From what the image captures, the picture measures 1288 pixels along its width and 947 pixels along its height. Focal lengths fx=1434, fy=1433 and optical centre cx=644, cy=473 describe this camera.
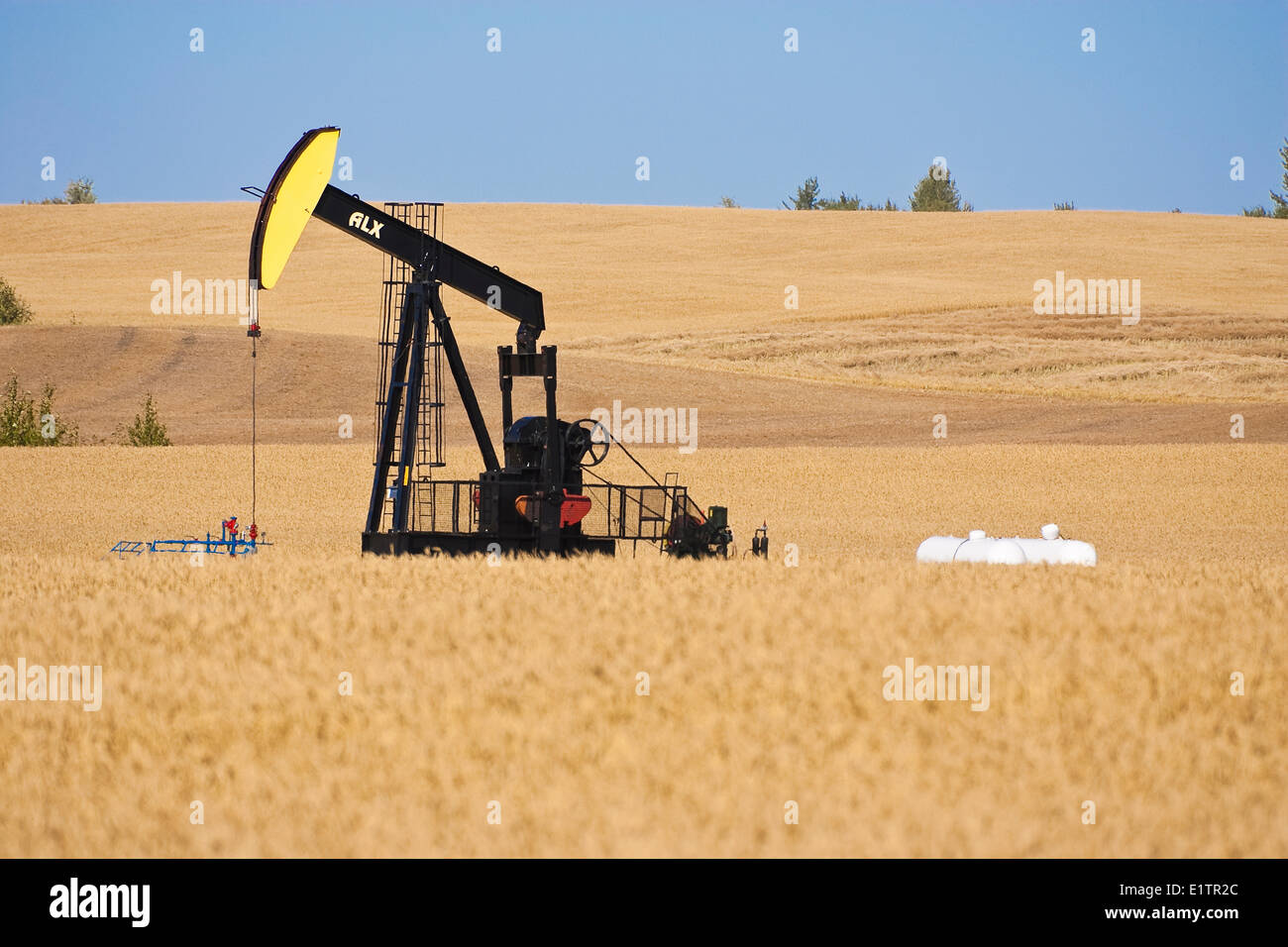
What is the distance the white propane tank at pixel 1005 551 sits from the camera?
2180 cm

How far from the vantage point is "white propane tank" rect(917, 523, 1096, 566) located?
21797 mm

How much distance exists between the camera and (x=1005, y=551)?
860 inches

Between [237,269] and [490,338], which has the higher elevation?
[237,269]

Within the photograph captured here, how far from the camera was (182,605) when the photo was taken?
45.2 ft

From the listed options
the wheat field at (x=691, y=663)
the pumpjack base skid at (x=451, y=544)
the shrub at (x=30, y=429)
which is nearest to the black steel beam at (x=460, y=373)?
the pumpjack base skid at (x=451, y=544)

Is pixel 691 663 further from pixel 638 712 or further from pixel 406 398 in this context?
pixel 406 398

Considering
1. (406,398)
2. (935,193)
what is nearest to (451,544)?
(406,398)

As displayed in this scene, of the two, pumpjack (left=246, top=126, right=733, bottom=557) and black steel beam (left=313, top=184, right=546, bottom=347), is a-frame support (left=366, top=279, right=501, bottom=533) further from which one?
black steel beam (left=313, top=184, right=546, bottom=347)

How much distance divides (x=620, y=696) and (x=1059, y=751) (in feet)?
9.77

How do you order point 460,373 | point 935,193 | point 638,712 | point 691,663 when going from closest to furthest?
1. point 638,712
2. point 691,663
3. point 460,373
4. point 935,193

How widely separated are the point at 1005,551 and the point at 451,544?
8.39 m
